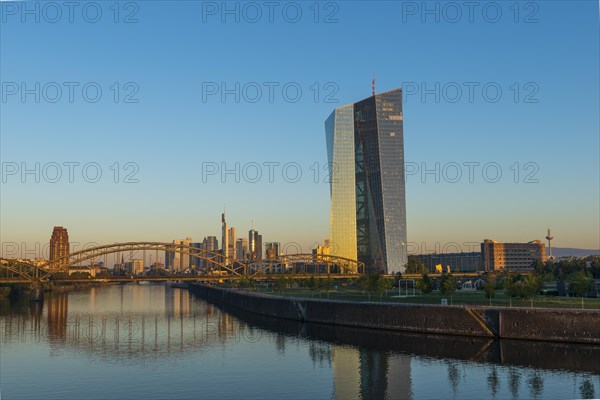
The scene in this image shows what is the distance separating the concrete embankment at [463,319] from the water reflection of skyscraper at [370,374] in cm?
1150

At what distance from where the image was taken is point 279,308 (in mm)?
88875

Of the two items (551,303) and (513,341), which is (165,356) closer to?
(513,341)

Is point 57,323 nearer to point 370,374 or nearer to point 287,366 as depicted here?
point 287,366

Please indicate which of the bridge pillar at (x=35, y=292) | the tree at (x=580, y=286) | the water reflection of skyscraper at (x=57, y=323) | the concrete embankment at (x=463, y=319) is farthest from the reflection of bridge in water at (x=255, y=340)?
the bridge pillar at (x=35, y=292)

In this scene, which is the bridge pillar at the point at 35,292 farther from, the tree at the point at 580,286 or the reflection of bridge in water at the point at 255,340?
the tree at the point at 580,286

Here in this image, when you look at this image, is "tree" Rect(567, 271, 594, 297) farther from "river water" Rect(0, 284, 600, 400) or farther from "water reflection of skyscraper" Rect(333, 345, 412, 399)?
"water reflection of skyscraper" Rect(333, 345, 412, 399)

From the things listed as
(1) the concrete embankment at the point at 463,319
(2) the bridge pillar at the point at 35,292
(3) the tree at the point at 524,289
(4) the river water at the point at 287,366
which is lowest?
(2) the bridge pillar at the point at 35,292

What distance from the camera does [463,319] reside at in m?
59.0

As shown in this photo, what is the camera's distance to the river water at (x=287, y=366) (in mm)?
38625

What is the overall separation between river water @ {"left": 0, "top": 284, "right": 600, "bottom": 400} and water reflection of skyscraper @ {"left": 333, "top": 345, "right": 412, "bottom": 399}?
2.9 inches

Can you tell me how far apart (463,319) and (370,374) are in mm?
19265

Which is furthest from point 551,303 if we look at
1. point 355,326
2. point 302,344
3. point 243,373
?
point 243,373

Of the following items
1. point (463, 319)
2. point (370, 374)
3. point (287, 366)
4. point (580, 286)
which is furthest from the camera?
point (580, 286)

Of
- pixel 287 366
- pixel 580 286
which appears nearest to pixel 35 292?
pixel 287 366
